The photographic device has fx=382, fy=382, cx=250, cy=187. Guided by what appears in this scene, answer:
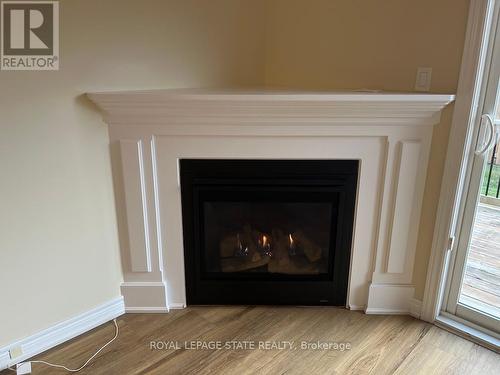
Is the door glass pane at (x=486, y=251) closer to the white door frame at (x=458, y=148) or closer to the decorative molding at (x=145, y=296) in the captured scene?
the white door frame at (x=458, y=148)

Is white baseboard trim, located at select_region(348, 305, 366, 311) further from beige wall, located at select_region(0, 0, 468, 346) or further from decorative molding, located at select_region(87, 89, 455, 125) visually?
decorative molding, located at select_region(87, 89, 455, 125)

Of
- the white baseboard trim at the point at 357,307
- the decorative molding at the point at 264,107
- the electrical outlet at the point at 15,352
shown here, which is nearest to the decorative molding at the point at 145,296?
the electrical outlet at the point at 15,352

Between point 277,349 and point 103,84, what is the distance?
1.54 metres

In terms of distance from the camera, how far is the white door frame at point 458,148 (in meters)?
1.67

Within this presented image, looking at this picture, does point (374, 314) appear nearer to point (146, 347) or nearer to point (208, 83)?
point (146, 347)

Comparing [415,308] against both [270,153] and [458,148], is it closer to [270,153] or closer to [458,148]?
[458,148]

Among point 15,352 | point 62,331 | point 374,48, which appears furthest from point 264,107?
point 15,352

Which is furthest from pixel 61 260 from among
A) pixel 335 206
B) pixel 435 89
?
pixel 435 89

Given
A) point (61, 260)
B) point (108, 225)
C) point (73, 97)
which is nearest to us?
point (73, 97)

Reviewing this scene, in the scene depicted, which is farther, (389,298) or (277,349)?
(389,298)

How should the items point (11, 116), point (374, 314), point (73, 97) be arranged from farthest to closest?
point (374, 314), point (73, 97), point (11, 116)

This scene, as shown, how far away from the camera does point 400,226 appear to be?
2.03m

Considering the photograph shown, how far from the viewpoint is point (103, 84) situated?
1.81m

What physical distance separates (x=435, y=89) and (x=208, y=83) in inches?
47.8
